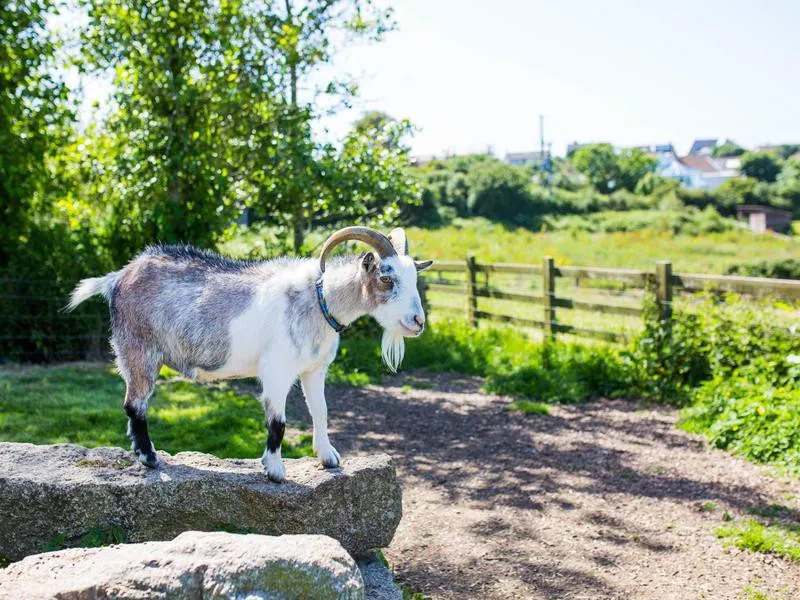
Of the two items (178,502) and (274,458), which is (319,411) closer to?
(274,458)

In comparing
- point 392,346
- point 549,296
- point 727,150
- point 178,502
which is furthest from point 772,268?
point 727,150

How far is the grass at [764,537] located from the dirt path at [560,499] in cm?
9

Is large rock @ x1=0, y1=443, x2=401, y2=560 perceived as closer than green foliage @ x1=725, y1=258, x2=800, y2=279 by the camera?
Yes

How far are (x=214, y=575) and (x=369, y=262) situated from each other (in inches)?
71.7

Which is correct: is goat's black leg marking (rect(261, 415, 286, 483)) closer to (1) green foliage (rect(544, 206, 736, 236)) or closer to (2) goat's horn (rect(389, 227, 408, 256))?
(2) goat's horn (rect(389, 227, 408, 256))

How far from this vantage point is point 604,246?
43812 mm

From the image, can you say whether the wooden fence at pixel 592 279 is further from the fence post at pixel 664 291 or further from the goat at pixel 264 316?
the goat at pixel 264 316

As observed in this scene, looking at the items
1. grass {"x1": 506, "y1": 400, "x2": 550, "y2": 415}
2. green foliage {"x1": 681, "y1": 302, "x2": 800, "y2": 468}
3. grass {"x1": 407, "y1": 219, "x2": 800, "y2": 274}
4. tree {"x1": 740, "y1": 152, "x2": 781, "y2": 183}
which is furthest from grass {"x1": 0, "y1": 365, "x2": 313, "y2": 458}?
tree {"x1": 740, "y1": 152, "x2": 781, "y2": 183}

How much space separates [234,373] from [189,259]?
75 cm

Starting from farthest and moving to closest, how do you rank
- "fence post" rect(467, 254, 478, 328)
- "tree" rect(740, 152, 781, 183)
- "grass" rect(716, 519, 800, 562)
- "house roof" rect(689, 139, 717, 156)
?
"house roof" rect(689, 139, 717, 156) → "tree" rect(740, 152, 781, 183) → "fence post" rect(467, 254, 478, 328) → "grass" rect(716, 519, 800, 562)

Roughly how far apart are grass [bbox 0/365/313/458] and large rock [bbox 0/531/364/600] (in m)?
3.57

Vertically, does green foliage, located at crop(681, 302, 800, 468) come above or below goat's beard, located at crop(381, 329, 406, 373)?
below

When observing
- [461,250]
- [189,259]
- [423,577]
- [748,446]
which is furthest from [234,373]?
[461,250]

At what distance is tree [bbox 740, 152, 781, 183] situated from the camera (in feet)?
295
